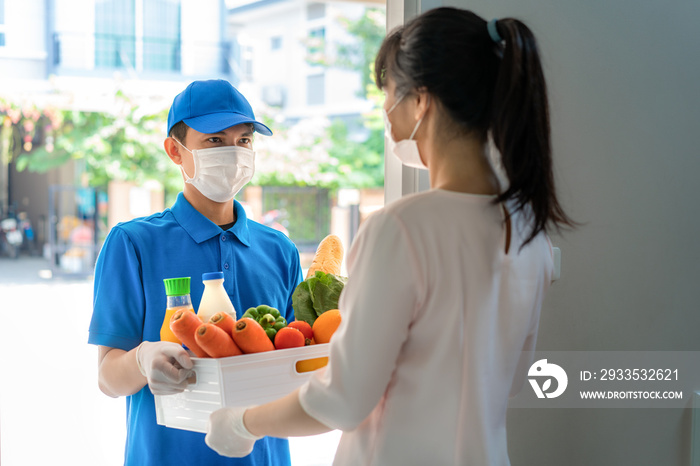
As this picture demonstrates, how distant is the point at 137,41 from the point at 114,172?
92.5 inches

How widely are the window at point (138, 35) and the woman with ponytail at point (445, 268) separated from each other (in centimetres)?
928

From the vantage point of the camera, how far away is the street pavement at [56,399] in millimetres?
3236

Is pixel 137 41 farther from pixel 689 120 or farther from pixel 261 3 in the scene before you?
pixel 689 120

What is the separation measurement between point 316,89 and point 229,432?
11676 mm

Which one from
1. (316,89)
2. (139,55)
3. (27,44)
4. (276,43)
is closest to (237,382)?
(27,44)

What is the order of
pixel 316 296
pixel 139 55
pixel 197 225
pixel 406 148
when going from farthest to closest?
1. pixel 139 55
2. pixel 197 225
3. pixel 316 296
4. pixel 406 148

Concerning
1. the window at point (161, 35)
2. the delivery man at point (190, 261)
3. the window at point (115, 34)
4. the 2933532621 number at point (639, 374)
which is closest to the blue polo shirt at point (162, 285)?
the delivery man at point (190, 261)

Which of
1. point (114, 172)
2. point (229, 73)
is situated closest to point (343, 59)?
point (229, 73)

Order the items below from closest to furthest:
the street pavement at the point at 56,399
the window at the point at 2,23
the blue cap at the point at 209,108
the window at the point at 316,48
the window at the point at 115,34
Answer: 1. the blue cap at the point at 209,108
2. the street pavement at the point at 56,399
3. the window at the point at 2,23
4. the window at the point at 115,34
5. the window at the point at 316,48

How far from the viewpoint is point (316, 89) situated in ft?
39.6

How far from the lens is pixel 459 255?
72cm

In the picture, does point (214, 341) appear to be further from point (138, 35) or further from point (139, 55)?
point (138, 35)

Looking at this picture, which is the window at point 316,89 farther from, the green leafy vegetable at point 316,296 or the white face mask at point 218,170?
the green leafy vegetable at point 316,296

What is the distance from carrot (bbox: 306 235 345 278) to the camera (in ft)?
3.94
